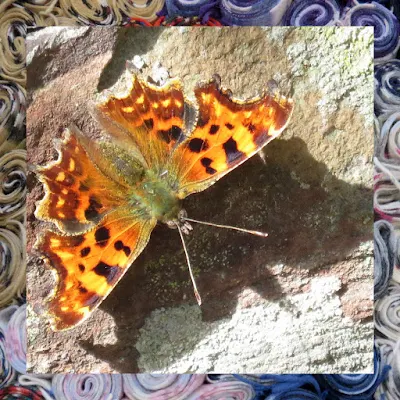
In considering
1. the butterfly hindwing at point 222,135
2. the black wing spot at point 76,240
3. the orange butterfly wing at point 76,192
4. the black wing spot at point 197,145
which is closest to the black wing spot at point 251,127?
the butterfly hindwing at point 222,135

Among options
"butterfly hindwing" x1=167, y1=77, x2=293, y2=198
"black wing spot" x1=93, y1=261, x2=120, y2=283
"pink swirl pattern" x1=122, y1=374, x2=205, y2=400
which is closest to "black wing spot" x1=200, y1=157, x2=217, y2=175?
"butterfly hindwing" x1=167, y1=77, x2=293, y2=198

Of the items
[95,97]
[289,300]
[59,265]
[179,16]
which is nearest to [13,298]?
[59,265]

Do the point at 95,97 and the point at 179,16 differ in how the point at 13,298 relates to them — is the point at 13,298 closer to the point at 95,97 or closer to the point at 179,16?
the point at 95,97

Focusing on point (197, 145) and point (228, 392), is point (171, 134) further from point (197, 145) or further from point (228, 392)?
point (228, 392)

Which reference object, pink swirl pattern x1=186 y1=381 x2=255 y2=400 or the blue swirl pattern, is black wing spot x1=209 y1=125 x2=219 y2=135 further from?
pink swirl pattern x1=186 y1=381 x2=255 y2=400

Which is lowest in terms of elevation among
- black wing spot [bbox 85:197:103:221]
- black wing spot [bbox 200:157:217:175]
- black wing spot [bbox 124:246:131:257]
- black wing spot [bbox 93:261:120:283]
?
black wing spot [bbox 93:261:120:283]

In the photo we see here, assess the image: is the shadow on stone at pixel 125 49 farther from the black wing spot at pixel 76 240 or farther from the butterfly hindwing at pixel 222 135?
the black wing spot at pixel 76 240
